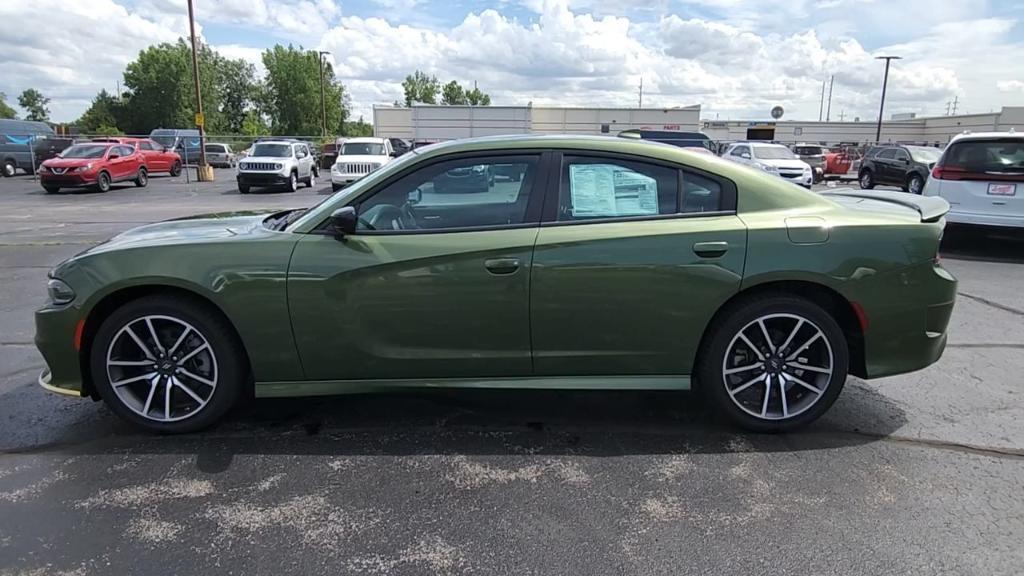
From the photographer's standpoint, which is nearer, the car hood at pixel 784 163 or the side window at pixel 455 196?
the side window at pixel 455 196

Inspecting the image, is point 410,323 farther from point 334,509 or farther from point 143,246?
point 143,246

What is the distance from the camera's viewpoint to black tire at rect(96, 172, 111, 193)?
22156 millimetres

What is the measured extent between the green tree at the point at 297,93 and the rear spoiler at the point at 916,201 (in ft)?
266

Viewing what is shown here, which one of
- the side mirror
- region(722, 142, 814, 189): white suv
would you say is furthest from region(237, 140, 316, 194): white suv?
the side mirror

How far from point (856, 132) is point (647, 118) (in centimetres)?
3280

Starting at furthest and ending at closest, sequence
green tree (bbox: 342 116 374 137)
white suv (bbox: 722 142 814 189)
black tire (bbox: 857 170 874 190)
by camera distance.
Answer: green tree (bbox: 342 116 374 137), black tire (bbox: 857 170 874 190), white suv (bbox: 722 142 814 189)

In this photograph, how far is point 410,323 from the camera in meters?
3.38

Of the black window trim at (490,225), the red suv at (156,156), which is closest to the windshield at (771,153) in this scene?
the black window trim at (490,225)

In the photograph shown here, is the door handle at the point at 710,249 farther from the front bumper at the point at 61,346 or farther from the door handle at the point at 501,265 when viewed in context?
the front bumper at the point at 61,346

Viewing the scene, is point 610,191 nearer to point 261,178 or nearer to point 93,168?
point 261,178

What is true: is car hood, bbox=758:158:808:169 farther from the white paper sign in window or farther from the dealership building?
the white paper sign in window

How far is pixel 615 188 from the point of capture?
356 centimetres

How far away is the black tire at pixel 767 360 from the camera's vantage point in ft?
11.4

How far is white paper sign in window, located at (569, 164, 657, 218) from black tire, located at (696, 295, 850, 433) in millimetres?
739
